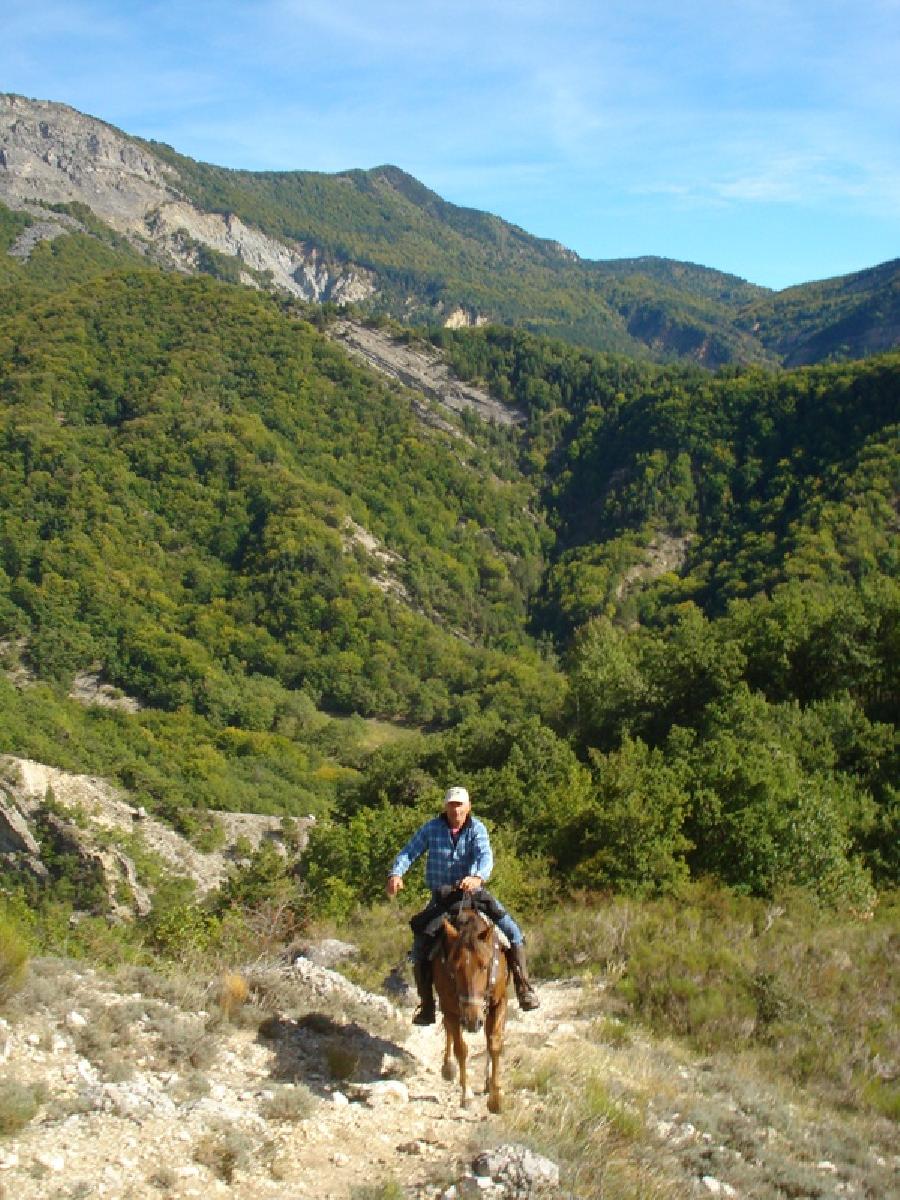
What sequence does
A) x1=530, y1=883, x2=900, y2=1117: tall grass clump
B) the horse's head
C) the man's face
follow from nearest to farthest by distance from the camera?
the horse's head → the man's face → x1=530, y1=883, x2=900, y2=1117: tall grass clump

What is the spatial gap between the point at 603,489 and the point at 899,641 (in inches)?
4569

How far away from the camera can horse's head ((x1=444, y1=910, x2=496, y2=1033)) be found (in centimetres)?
599

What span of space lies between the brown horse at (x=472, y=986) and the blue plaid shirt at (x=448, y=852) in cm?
52

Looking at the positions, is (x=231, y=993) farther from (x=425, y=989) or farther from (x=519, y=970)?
(x=519, y=970)

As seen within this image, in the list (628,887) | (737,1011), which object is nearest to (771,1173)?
(737,1011)

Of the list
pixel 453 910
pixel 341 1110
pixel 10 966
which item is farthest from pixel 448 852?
pixel 10 966

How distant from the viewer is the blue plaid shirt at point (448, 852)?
6793mm

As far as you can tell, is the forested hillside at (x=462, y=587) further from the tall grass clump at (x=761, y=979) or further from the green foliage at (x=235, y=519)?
the tall grass clump at (x=761, y=979)

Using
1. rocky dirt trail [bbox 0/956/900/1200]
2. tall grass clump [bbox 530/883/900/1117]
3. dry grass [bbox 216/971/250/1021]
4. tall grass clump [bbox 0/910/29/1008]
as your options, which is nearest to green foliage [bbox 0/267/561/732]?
tall grass clump [bbox 530/883/900/1117]

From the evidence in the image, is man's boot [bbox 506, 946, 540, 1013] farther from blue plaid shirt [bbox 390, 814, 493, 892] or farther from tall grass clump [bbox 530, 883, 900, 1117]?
tall grass clump [bbox 530, 883, 900, 1117]

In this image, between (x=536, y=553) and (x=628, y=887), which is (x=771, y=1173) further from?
(x=536, y=553)

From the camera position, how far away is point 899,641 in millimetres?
22547

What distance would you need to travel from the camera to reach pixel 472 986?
6043 mm

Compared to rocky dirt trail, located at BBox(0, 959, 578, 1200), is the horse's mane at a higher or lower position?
higher
